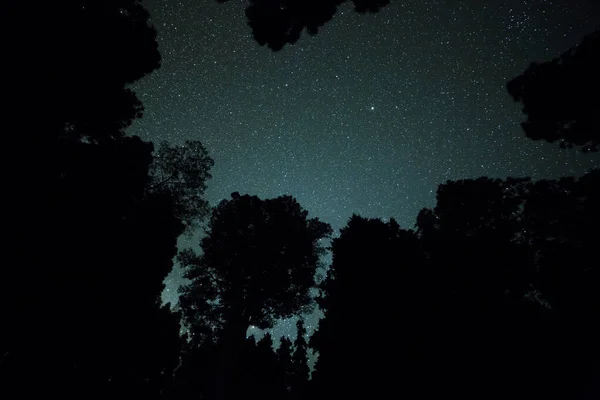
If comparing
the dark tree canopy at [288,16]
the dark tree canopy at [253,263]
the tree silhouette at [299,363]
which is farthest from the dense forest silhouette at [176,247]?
the tree silhouette at [299,363]

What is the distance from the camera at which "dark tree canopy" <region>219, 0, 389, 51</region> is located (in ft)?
19.7

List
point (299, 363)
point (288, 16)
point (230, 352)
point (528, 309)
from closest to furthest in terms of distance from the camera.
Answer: point (288, 16) < point (528, 309) < point (230, 352) < point (299, 363)

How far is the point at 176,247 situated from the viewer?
1161 centimetres

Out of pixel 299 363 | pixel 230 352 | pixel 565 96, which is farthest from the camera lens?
pixel 299 363

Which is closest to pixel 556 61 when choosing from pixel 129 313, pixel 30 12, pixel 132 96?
pixel 132 96

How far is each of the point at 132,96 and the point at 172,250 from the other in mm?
5577

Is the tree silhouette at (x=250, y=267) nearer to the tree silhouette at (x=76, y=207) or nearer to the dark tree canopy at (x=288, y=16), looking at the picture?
the tree silhouette at (x=76, y=207)

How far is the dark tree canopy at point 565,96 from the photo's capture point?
6973 millimetres

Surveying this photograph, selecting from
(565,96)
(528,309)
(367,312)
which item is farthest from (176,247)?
(528,309)

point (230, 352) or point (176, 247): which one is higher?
point (176, 247)

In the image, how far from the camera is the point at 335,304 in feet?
38.8

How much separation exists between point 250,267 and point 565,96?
1479cm

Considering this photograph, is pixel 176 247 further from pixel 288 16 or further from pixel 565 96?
pixel 565 96

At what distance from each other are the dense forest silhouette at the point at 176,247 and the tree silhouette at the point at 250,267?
2.19m
